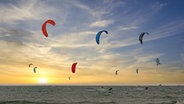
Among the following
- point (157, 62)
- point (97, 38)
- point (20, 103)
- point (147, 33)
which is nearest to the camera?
Answer: point (147, 33)

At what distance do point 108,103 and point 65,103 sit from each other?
6271mm

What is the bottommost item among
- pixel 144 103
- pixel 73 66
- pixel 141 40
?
pixel 144 103

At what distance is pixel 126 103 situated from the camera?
40375 millimetres

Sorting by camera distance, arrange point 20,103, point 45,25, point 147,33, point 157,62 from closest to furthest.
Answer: point 45,25 < point 147,33 < point 20,103 < point 157,62

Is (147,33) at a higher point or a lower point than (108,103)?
higher

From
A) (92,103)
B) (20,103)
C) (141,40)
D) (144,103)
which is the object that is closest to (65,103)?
(92,103)

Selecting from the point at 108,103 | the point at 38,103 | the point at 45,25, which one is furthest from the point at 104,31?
the point at 38,103

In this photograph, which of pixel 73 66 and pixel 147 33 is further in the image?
pixel 73 66

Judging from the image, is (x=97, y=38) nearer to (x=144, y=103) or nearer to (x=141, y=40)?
(x=141, y=40)

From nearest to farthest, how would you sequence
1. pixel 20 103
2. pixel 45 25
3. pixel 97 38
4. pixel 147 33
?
1. pixel 45 25
2. pixel 147 33
3. pixel 97 38
4. pixel 20 103

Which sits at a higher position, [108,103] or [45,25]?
[45,25]

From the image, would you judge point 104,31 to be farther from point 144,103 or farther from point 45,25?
point 144,103

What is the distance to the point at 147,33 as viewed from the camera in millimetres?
32000

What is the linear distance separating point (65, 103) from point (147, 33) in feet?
52.1
